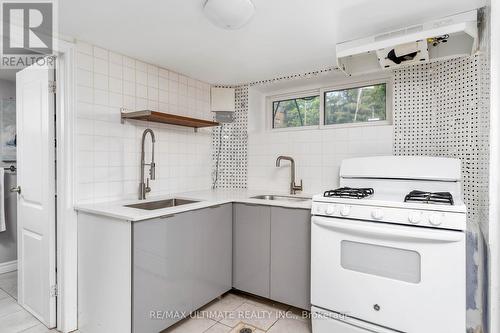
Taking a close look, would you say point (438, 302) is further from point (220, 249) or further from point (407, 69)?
point (407, 69)

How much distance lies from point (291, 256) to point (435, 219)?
37.9 inches

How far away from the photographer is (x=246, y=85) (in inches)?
115

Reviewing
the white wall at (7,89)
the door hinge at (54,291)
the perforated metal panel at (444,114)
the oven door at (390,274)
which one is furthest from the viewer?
the white wall at (7,89)

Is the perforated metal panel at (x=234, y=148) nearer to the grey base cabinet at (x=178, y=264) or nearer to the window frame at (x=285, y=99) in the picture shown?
the window frame at (x=285, y=99)

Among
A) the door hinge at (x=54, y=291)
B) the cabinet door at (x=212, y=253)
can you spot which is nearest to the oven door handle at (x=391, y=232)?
the cabinet door at (x=212, y=253)

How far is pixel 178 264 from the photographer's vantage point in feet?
5.88

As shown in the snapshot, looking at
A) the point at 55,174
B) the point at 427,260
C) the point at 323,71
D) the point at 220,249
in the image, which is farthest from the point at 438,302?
the point at 55,174

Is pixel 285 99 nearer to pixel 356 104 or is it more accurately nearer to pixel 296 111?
pixel 296 111

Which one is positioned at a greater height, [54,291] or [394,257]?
[394,257]

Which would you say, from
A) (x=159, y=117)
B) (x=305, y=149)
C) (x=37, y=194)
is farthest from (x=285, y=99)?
(x=37, y=194)

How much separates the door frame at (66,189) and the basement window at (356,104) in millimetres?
2110

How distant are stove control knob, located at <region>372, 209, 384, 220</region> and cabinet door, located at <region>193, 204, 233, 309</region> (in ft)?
3.65

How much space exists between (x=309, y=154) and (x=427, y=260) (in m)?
1.39

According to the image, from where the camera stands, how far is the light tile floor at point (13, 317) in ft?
6.03
